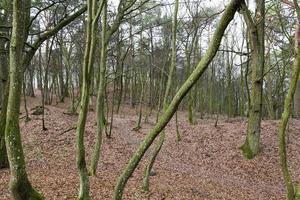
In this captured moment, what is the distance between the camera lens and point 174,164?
47.9ft

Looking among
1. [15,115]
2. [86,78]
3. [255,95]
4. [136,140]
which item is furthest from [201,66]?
[136,140]

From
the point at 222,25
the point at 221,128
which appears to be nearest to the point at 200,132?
the point at 221,128

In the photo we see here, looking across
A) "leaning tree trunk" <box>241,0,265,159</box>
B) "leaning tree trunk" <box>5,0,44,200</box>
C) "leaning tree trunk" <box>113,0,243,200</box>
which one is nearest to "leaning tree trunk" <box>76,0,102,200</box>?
"leaning tree trunk" <box>5,0,44,200</box>

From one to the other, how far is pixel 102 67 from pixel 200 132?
28.8 feet

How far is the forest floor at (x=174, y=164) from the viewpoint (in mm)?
9651

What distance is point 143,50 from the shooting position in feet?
108

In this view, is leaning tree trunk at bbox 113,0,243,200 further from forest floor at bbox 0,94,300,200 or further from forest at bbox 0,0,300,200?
forest floor at bbox 0,94,300,200

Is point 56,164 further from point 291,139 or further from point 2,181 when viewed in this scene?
point 291,139

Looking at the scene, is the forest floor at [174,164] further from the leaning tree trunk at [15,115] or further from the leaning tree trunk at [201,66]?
the leaning tree trunk at [201,66]

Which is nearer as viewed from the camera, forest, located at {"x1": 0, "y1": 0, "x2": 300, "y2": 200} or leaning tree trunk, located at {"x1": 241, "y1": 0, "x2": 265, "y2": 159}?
forest, located at {"x1": 0, "y1": 0, "x2": 300, "y2": 200}

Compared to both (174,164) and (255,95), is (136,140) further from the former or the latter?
(255,95)

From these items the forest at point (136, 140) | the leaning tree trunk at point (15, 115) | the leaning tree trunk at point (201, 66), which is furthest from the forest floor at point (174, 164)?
the leaning tree trunk at point (201, 66)

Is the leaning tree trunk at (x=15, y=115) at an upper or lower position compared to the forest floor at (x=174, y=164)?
upper

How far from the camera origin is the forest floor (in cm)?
965
